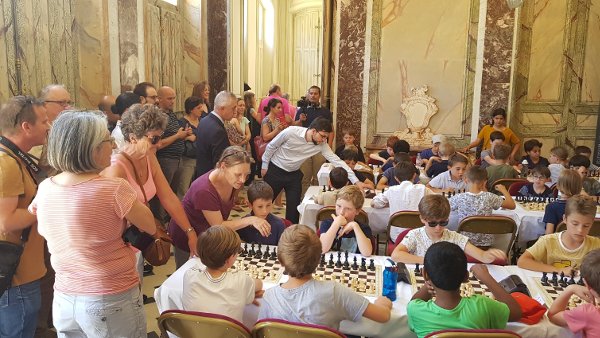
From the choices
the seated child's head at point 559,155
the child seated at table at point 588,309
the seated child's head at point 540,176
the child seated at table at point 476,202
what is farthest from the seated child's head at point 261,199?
the seated child's head at point 559,155

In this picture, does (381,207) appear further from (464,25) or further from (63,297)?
(464,25)

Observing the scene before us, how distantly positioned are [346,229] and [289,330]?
145cm

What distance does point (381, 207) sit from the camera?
5141mm

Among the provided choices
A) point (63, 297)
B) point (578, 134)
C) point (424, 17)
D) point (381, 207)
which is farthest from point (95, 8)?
point (578, 134)

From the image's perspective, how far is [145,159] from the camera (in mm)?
3420

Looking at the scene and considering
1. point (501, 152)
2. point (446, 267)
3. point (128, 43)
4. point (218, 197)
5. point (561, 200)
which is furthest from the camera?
point (128, 43)

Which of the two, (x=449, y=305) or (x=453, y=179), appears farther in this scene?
(x=453, y=179)

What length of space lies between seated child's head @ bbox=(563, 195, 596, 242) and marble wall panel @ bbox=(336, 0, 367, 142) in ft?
22.8

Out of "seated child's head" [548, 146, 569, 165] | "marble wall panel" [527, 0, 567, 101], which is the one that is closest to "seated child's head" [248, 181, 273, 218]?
"seated child's head" [548, 146, 569, 165]

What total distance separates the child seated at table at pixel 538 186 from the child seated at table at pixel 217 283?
3934 millimetres

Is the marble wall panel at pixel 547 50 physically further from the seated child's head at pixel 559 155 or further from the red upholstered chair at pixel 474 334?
the red upholstered chair at pixel 474 334

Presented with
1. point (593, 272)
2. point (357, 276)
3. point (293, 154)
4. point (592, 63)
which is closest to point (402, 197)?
point (293, 154)

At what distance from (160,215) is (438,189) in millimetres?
3083

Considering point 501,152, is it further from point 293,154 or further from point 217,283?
point 217,283
